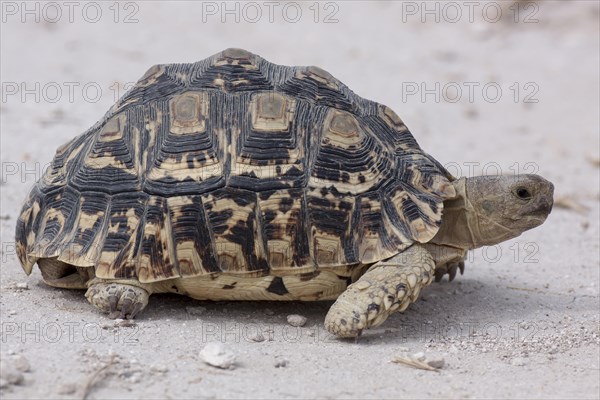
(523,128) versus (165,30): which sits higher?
(165,30)

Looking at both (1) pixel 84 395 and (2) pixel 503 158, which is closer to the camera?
(1) pixel 84 395

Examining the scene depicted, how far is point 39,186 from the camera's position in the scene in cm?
533

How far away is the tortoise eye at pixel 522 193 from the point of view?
5309mm

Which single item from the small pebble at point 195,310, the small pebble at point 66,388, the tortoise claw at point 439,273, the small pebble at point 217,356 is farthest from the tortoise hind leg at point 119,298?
the tortoise claw at point 439,273

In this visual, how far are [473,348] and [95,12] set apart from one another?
9.87m

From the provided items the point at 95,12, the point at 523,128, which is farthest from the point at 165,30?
the point at 523,128

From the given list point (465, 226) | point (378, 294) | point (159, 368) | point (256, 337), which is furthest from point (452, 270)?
point (159, 368)

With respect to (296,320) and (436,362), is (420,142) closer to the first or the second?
(296,320)

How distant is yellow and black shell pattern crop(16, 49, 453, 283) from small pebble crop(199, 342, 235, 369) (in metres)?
0.70

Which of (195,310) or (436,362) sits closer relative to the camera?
(436,362)

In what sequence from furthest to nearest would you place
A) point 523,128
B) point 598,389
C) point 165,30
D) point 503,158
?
point 165,30
point 523,128
point 503,158
point 598,389

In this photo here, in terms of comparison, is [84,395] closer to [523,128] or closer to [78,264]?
[78,264]

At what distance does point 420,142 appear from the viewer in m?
9.92

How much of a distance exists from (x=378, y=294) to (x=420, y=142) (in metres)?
5.37
